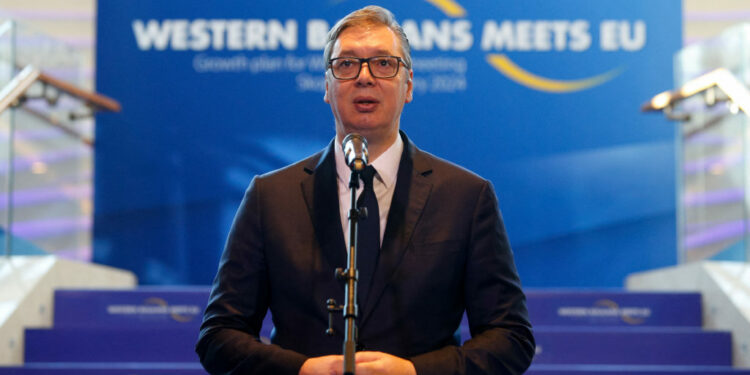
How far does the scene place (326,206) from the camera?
204 cm

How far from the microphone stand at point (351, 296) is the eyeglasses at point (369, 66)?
0.30 metres

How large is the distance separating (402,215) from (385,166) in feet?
0.44

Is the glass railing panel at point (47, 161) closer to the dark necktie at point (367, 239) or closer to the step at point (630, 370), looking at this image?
the step at point (630, 370)

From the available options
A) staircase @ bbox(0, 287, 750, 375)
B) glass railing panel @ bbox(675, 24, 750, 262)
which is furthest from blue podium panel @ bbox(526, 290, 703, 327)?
glass railing panel @ bbox(675, 24, 750, 262)

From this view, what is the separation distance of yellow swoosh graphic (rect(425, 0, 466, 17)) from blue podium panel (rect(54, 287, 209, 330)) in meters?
3.65

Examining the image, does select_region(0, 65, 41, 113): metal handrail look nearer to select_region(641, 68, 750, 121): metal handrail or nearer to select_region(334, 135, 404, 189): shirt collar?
select_region(334, 135, 404, 189): shirt collar

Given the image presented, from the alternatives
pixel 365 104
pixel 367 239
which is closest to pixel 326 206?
pixel 367 239

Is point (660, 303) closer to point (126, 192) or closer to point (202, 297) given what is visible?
point (202, 297)

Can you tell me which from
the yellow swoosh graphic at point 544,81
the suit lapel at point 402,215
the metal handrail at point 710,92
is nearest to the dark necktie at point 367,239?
the suit lapel at point 402,215

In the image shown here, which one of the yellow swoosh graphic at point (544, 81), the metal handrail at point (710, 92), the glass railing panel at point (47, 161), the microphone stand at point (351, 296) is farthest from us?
the yellow swoosh graphic at point (544, 81)

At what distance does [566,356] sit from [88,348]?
90.1 inches

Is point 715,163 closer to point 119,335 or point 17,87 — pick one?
point 119,335

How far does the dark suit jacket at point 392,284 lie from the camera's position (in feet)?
6.33

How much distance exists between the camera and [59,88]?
Answer: 600cm
